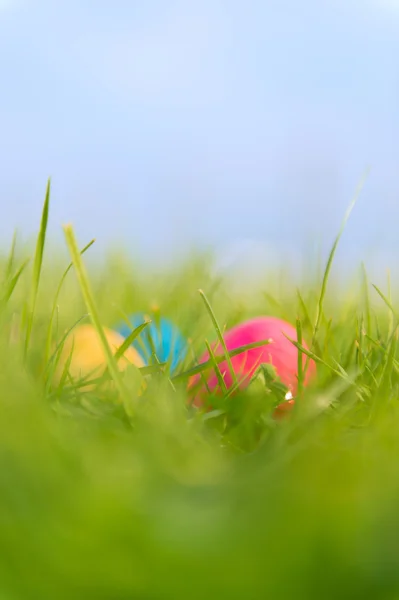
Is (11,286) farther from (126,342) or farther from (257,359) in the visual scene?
(257,359)

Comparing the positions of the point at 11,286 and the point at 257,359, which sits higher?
the point at 11,286

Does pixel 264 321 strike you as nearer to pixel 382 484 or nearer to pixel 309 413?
pixel 309 413

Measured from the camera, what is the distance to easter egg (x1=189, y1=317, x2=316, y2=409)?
89 cm

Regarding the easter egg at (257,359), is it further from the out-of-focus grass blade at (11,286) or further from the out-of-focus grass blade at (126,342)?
the out-of-focus grass blade at (11,286)

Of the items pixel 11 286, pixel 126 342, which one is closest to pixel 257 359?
pixel 126 342

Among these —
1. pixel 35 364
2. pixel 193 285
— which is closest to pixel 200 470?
pixel 35 364

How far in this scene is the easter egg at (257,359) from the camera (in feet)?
2.93

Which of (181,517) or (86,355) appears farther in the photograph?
(86,355)

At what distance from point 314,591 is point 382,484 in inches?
2.8

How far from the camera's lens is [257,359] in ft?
3.08

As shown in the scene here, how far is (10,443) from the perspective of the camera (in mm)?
450

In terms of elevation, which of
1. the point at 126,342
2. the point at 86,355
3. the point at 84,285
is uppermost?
the point at 84,285

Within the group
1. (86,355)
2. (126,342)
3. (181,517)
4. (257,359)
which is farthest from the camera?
(86,355)

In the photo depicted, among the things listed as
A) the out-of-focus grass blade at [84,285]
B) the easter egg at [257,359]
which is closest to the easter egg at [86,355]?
the easter egg at [257,359]
